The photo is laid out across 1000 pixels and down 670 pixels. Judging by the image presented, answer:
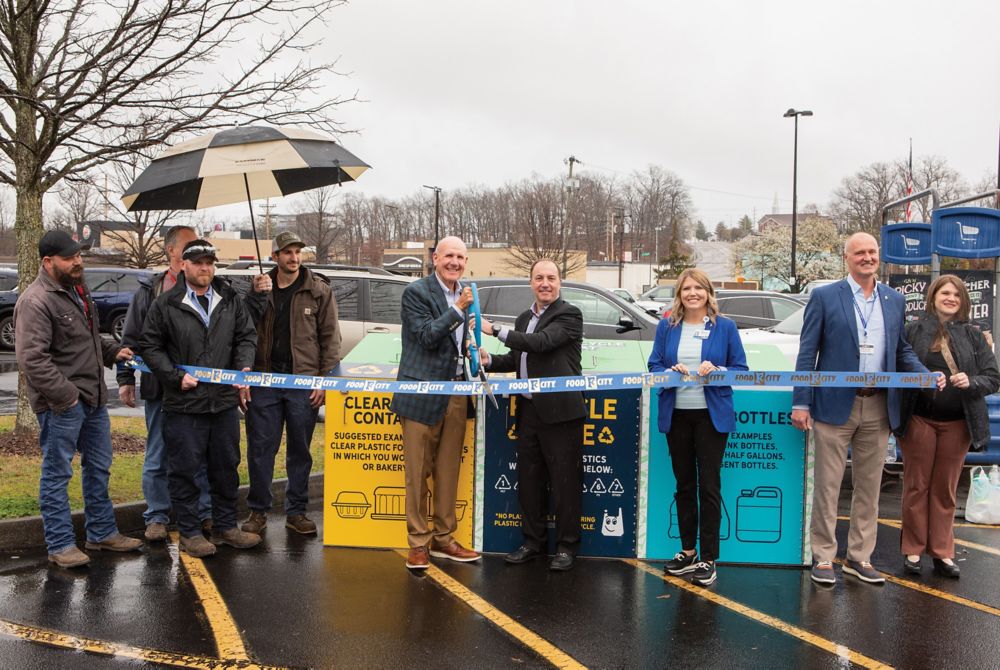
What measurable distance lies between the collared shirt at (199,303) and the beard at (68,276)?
65cm

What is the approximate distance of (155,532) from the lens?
5.82 m

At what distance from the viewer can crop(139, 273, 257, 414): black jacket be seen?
5427 millimetres

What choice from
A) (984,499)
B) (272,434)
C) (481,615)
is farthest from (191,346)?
(984,499)

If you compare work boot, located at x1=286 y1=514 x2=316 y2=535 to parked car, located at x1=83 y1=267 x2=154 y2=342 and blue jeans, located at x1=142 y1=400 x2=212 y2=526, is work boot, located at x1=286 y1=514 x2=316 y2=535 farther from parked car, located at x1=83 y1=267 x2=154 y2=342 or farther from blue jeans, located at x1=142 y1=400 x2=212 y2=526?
parked car, located at x1=83 y1=267 x2=154 y2=342

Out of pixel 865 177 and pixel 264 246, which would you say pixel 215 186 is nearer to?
pixel 264 246

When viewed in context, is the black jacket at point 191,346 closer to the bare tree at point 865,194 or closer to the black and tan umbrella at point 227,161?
the black and tan umbrella at point 227,161

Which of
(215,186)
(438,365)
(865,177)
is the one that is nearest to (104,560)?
(438,365)

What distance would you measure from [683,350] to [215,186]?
13.0ft

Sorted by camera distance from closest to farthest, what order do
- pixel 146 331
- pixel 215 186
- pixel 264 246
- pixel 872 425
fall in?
pixel 872 425 → pixel 146 331 → pixel 215 186 → pixel 264 246

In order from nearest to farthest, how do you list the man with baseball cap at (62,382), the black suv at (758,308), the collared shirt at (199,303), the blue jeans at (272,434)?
the man with baseball cap at (62,382), the collared shirt at (199,303), the blue jeans at (272,434), the black suv at (758,308)

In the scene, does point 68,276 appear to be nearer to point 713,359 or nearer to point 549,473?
point 549,473

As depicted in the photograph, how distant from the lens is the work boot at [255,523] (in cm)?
602

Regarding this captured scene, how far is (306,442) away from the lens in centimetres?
615

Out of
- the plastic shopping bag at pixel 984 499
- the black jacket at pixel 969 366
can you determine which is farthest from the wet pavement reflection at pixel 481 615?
the black jacket at pixel 969 366
